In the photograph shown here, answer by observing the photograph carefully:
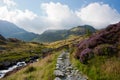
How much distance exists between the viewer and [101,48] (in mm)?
25391

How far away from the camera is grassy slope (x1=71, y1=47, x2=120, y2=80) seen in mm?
20344

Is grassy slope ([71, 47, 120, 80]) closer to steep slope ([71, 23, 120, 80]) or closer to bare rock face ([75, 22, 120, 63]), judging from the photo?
steep slope ([71, 23, 120, 80])

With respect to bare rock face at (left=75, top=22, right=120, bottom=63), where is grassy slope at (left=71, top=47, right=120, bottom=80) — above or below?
below

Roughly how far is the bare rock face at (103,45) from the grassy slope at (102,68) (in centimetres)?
89

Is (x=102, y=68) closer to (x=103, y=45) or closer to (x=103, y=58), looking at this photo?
(x=103, y=58)

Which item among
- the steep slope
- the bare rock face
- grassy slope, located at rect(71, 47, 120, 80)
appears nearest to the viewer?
grassy slope, located at rect(71, 47, 120, 80)

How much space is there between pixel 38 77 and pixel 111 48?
27.7ft

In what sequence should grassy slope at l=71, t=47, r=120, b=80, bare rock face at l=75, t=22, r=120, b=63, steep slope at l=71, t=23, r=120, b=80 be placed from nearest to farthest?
grassy slope at l=71, t=47, r=120, b=80 → steep slope at l=71, t=23, r=120, b=80 → bare rock face at l=75, t=22, r=120, b=63

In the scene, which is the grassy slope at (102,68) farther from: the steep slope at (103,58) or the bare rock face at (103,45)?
the bare rock face at (103,45)

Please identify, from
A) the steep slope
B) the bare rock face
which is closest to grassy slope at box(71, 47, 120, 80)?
the steep slope

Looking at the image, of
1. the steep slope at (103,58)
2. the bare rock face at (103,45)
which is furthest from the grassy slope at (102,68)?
the bare rock face at (103,45)

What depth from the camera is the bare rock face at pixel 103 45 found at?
82.4 ft

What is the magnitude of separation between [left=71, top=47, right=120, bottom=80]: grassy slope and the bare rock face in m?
0.89

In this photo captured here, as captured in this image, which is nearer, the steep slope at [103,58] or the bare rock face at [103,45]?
the steep slope at [103,58]
